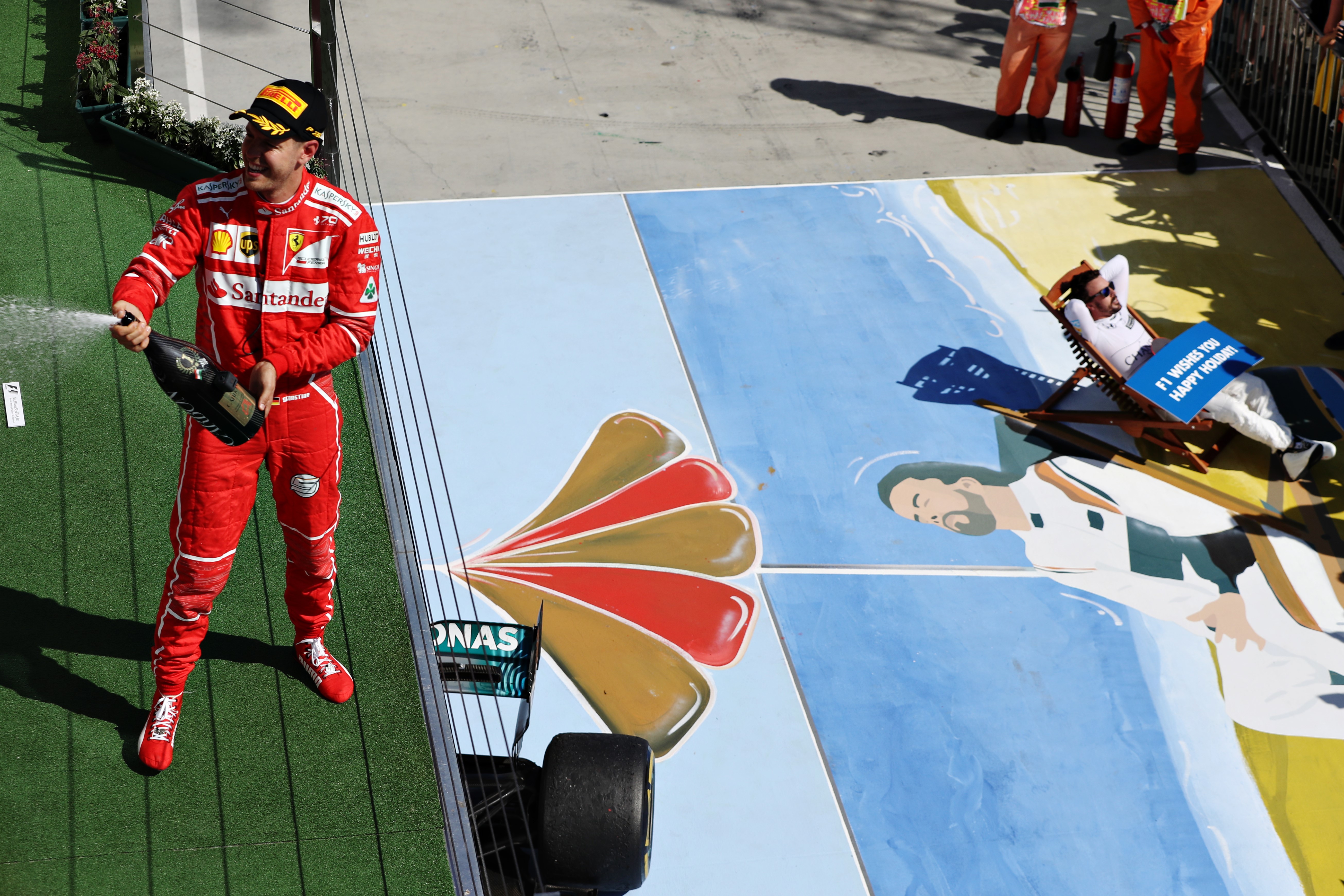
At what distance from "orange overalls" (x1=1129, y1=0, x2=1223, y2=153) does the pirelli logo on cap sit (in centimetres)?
809

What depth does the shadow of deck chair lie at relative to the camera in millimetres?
7512

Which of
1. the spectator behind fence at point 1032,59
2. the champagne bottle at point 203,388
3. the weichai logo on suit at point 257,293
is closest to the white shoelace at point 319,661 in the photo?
the champagne bottle at point 203,388

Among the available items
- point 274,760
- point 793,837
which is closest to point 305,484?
point 274,760

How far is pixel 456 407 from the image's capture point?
7727 mm

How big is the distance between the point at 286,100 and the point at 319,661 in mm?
2469

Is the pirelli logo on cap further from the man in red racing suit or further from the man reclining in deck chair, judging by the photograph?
the man reclining in deck chair

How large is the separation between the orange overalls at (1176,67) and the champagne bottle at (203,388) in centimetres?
851

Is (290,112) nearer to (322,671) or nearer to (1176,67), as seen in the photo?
(322,671)

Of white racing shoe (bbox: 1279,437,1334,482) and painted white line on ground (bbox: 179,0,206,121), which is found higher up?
painted white line on ground (bbox: 179,0,206,121)

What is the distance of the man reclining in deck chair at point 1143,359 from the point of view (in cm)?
734

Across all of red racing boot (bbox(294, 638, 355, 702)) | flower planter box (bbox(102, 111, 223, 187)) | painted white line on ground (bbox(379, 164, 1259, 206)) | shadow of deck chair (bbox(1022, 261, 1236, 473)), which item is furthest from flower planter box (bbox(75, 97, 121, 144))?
shadow of deck chair (bbox(1022, 261, 1236, 473))

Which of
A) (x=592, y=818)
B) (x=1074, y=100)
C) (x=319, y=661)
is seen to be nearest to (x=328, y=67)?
(x=319, y=661)

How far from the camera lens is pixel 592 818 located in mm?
4547

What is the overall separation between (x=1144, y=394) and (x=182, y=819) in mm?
5690
